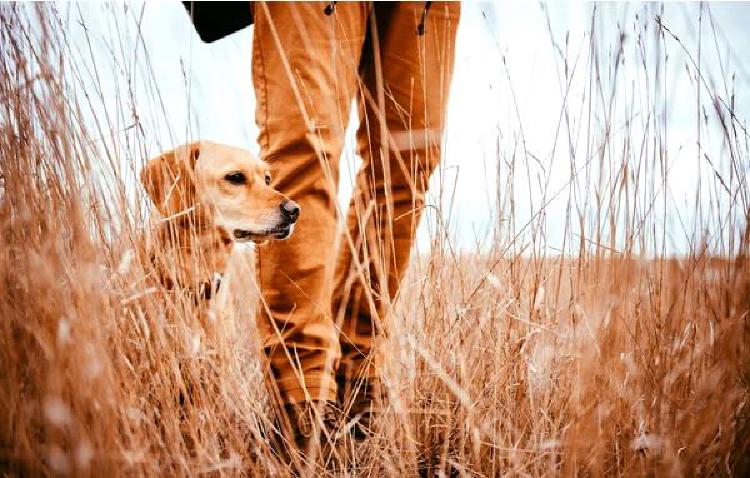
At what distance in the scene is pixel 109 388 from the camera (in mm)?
633

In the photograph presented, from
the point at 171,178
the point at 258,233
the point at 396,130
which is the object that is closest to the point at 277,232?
the point at 258,233

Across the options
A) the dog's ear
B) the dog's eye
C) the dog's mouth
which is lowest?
the dog's mouth

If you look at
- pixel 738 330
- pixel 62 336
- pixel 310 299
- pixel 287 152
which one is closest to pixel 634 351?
pixel 738 330

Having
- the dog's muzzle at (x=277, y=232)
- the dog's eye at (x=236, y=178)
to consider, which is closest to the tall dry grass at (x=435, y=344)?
the dog's muzzle at (x=277, y=232)

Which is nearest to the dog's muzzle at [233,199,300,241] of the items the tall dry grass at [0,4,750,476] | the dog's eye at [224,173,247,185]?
the dog's eye at [224,173,247,185]

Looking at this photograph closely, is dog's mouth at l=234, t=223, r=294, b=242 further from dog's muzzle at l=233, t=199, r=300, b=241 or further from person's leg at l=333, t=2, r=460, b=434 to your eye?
person's leg at l=333, t=2, r=460, b=434

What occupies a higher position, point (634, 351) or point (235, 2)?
point (235, 2)

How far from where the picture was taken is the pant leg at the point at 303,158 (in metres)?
0.96

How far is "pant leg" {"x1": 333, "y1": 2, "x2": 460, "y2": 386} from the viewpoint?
1.08 meters

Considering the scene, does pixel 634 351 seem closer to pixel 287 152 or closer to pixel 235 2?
pixel 287 152

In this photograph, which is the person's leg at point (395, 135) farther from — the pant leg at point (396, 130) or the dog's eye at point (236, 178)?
the dog's eye at point (236, 178)

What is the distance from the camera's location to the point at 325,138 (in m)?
0.99

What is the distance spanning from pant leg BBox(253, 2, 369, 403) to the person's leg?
63 millimetres

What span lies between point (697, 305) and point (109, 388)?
0.95 metres
